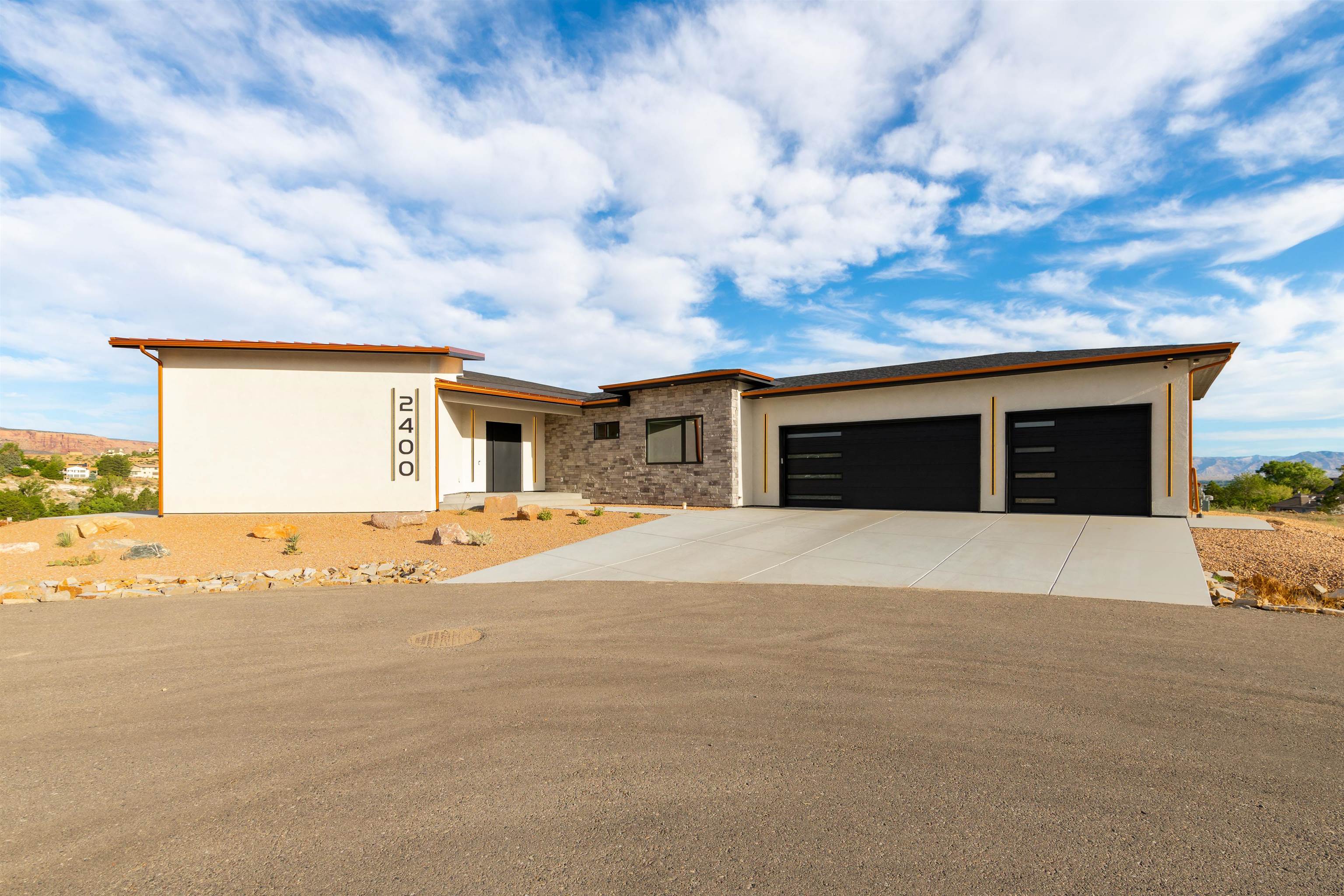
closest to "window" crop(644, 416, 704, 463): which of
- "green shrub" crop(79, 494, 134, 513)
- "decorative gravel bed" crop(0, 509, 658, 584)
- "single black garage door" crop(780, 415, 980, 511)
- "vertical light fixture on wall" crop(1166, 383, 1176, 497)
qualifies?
"single black garage door" crop(780, 415, 980, 511)

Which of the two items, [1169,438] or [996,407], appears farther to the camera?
[996,407]

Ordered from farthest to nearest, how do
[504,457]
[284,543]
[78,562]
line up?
[504,457] < [284,543] < [78,562]

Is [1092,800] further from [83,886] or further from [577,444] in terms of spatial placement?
[577,444]

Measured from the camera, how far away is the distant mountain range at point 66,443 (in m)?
109

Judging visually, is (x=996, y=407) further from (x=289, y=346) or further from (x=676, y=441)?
(x=289, y=346)

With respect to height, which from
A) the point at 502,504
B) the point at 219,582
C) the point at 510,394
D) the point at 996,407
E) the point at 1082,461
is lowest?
the point at 219,582

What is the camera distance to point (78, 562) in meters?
9.34

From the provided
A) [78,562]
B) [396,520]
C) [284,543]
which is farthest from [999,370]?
[78,562]

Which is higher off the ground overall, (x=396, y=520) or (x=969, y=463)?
(x=969, y=463)

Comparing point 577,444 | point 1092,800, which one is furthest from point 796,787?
point 577,444

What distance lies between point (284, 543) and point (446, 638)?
24.6 ft

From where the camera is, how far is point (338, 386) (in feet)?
50.7

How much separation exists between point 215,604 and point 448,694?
16.3 ft

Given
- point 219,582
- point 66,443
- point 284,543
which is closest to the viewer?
point 219,582
